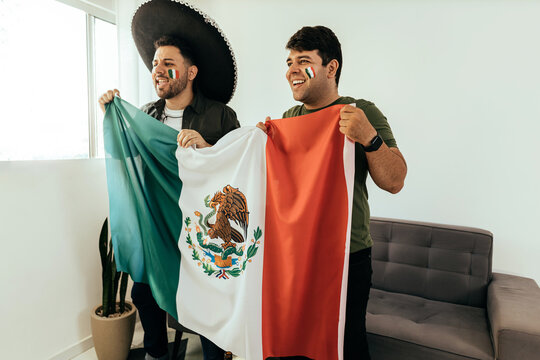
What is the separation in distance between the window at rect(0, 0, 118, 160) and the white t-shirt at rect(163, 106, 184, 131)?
3.06 feet

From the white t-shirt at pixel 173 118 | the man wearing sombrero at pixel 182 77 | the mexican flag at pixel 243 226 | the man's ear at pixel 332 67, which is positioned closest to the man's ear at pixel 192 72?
the man wearing sombrero at pixel 182 77

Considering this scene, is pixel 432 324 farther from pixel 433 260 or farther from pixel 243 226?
pixel 243 226

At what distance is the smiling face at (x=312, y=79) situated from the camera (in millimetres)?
1303

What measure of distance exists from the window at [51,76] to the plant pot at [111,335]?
42.0 inches

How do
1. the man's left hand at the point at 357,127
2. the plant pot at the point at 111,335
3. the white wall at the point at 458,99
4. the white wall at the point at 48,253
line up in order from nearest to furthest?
the man's left hand at the point at 357,127 → the white wall at the point at 48,253 → the plant pot at the point at 111,335 → the white wall at the point at 458,99

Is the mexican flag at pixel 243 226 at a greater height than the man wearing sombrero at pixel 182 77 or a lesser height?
lesser

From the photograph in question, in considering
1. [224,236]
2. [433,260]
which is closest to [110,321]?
[224,236]

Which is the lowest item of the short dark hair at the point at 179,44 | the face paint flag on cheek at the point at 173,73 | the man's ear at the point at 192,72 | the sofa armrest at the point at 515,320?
the sofa armrest at the point at 515,320

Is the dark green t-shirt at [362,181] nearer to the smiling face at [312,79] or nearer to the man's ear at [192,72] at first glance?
the smiling face at [312,79]

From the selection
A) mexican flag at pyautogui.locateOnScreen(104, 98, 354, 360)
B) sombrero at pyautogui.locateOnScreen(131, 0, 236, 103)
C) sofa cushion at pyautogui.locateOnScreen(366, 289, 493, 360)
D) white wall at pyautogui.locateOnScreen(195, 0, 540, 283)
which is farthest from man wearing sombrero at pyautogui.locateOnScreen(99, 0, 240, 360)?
white wall at pyautogui.locateOnScreen(195, 0, 540, 283)

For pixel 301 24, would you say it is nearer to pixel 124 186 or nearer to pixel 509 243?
pixel 124 186

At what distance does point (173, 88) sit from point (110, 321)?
4.67 feet

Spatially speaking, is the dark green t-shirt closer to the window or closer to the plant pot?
the plant pot

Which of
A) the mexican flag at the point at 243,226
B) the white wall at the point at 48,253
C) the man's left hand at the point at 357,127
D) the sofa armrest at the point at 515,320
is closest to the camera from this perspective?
the man's left hand at the point at 357,127
